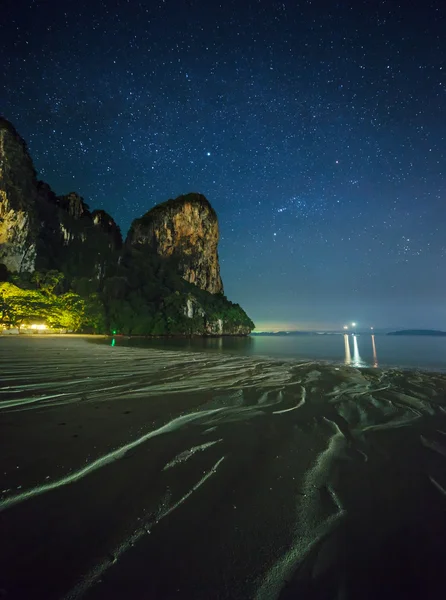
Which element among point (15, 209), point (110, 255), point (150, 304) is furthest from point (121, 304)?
point (15, 209)

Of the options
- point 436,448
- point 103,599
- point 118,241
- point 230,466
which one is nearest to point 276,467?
point 230,466

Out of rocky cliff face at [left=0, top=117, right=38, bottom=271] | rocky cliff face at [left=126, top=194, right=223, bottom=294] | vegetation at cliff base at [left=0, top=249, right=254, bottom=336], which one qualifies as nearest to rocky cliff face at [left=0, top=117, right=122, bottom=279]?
rocky cliff face at [left=0, top=117, right=38, bottom=271]

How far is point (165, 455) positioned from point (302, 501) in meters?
1.35

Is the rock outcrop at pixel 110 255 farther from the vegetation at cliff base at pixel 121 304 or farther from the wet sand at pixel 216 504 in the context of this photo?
the wet sand at pixel 216 504

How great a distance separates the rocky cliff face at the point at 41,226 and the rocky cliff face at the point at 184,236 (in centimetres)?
1711

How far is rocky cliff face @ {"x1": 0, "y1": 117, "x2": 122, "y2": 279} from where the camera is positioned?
4944 centimetres

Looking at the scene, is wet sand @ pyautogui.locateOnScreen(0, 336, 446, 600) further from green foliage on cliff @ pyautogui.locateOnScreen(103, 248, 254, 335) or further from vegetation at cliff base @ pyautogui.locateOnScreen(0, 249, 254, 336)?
green foliage on cliff @ pyautogui.locateOnScreen(103, 248, 254, 335)

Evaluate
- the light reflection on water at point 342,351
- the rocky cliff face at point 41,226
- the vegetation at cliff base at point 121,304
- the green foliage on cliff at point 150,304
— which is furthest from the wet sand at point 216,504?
the green foliage on cliff at point 150,304

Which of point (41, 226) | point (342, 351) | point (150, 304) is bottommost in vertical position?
point (342, 351)

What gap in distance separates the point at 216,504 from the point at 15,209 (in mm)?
65929

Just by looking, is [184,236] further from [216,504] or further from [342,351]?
[216,504]

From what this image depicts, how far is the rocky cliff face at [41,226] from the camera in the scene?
49.4 meters

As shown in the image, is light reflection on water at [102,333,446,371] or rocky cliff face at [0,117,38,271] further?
rocky cliff face at [0,117,38,271]

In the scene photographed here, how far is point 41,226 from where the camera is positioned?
208 ft
